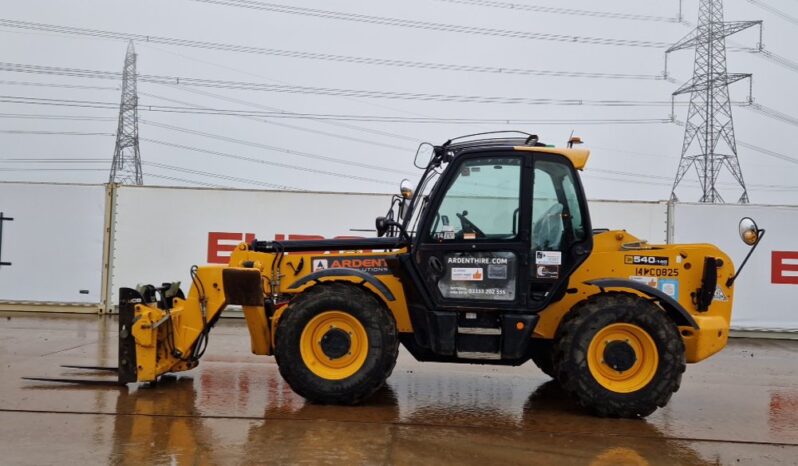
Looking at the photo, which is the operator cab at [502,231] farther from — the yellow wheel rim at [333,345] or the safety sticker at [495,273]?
the yellow wheel rim at [333,345]

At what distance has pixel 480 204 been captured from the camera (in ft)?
17.8

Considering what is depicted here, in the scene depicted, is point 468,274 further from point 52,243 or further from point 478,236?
point 52,243

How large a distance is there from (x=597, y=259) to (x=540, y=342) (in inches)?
33.1

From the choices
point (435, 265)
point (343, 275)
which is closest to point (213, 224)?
point (343, 275)

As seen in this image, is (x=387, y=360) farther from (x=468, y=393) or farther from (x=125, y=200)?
(x=125, y=200)

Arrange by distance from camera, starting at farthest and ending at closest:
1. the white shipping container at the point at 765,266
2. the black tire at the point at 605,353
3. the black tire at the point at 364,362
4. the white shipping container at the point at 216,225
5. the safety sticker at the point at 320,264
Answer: the white shipping container at the point at 216,225 < the white shipping container at the point at 765,266 < the safety sticker at the point at 320,264 < the black tire at the point at 364,362 < the black tire at the point at 605,353

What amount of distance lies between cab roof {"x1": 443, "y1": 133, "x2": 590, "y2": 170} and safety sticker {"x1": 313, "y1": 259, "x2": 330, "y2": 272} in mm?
1436

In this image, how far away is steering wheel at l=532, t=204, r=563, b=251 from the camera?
5.41 m

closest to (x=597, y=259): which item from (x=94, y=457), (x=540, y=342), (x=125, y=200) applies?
(x=540, y=342)

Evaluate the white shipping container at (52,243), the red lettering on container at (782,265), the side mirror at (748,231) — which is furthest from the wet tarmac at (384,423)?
the white shipping container at (52,243)

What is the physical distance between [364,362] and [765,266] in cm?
827

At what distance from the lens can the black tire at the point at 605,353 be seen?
5.16m

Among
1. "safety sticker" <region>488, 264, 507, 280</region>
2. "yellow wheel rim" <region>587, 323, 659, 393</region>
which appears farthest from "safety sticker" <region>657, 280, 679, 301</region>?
"safety sticker" <region>488, 264, 507, 280</region>

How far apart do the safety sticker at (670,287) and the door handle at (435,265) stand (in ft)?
6.05
